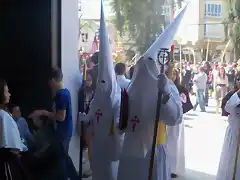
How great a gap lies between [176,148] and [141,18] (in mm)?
6527

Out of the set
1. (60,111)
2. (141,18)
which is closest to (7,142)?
(60,111)

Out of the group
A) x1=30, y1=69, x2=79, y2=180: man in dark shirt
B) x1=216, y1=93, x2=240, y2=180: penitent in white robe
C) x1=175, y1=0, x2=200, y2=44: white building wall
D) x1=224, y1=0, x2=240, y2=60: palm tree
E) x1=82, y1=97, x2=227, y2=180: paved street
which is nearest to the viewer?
x1=30, y1=69, x2=79, y2=180: man in dark shirt

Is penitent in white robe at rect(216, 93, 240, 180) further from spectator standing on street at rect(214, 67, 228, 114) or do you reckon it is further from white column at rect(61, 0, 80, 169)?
spectator standing on street at rect(214, 67, 228, 114)

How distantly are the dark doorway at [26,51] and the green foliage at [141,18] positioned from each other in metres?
5.75

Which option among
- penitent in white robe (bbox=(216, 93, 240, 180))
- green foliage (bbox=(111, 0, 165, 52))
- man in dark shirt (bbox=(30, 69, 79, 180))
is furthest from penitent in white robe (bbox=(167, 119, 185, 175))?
green foliage (bbox=(111, 0, 165, 52))

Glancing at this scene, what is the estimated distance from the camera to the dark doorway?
467cm

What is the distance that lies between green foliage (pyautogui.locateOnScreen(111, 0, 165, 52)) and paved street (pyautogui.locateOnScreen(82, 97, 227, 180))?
7.34ft

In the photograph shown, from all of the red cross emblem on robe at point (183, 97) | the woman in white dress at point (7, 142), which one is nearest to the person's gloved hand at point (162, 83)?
the woman in white dress at point (7, 142)

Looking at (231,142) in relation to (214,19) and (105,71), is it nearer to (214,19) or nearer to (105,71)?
(105,71)

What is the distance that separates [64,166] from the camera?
4.21 meters

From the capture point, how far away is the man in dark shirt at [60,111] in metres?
3.89

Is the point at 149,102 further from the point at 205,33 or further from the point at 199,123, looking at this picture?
the point at 205,33

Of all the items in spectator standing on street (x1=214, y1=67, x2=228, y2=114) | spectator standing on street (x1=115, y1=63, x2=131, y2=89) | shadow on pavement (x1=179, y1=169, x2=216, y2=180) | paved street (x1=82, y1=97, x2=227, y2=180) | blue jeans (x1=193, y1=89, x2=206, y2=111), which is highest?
spectator standing on street (x1=115, y1=63, x2=131, y2=89)

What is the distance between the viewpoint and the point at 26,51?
4.77 m
